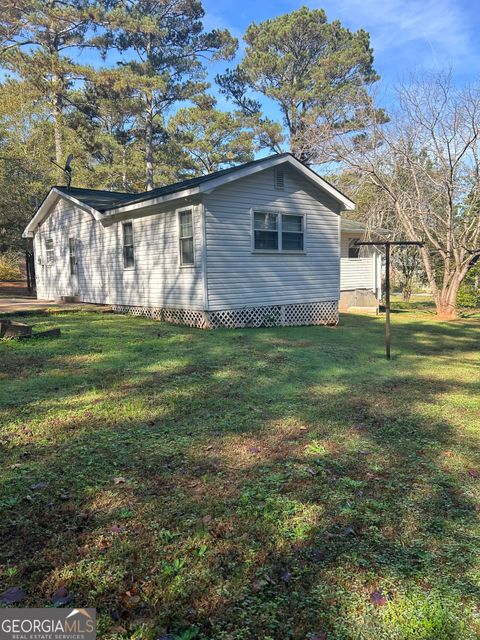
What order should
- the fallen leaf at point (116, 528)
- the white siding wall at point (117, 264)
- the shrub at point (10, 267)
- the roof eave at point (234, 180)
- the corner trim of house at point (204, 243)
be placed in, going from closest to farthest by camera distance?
the fallen leaf at point (116, 528) → the roof eave at point (234, 180) → the corner trim of house at point (204, 243) → the white siding wall at point (117, 264) → the shrub at point (10, 267)

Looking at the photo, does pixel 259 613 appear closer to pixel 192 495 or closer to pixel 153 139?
pixel 192 495

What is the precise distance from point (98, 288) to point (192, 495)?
1232 cm

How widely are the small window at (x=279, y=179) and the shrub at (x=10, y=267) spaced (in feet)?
68.0

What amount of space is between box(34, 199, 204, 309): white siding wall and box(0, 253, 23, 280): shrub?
10670 mm

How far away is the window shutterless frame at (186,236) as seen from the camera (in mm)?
10668

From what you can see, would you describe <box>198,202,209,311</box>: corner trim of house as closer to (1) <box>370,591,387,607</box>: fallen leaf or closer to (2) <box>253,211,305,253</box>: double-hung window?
(2) <box>253,211,305,253</box>: double-hung window

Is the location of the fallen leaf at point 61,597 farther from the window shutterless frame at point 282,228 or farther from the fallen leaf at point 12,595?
the window shutterless frame at point 282,228

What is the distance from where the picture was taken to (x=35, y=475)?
9.99 ft

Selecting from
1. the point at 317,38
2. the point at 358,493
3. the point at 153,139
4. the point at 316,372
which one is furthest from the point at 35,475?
the point at 317,38

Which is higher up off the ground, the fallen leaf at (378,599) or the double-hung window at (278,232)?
the double-hung window at (278,232)

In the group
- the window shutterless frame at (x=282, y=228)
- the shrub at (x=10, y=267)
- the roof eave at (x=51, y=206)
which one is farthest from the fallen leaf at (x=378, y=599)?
the shrub at (x=10, y=267)

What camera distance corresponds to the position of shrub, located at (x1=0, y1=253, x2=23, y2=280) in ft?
87.5

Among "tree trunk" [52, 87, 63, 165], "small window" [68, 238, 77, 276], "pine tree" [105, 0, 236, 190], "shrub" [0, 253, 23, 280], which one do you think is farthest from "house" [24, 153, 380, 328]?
"pine tree" [105, 0, 236, 190]

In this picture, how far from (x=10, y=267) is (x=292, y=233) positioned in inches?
934
